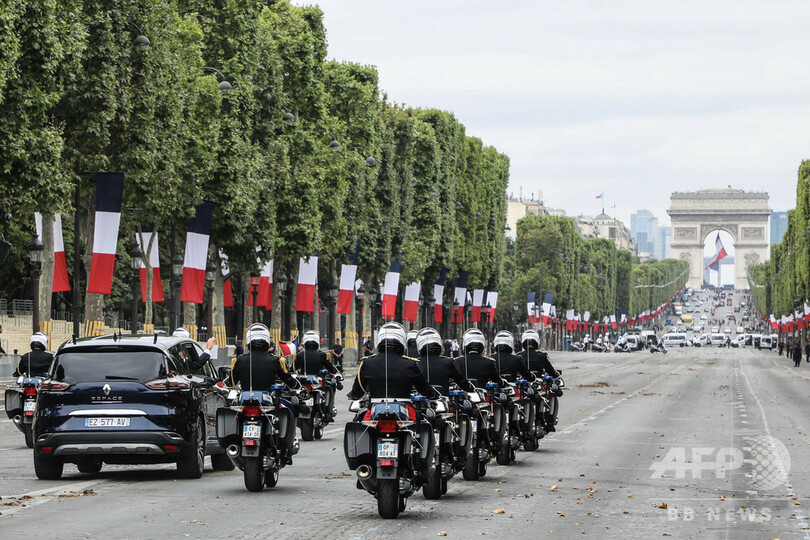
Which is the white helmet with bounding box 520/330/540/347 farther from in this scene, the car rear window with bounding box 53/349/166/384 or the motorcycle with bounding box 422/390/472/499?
the car rear window with bounding box 53/349/166/384

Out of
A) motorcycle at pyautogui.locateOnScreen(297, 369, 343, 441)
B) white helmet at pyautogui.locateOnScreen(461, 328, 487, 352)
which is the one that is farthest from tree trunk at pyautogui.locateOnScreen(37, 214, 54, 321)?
white helmet at pyautogui.locateOnScreen(461, 328, 487, 352)

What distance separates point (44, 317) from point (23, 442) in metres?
26.2

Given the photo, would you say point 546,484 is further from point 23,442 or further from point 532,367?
point 23,442

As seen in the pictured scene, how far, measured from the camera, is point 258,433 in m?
15.3

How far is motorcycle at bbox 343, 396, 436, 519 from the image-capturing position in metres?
13.7

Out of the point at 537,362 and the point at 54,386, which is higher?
the point at 537,362

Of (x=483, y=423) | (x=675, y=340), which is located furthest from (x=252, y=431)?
(x=675, y=340)

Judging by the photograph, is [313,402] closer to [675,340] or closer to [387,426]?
[387,426]

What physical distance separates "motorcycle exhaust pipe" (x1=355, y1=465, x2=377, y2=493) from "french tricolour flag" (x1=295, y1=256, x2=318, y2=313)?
1806 inches

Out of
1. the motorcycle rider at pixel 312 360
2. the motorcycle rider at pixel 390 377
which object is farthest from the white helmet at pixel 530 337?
the motorcycle rider at pixel 390 377

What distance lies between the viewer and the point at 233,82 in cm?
5031

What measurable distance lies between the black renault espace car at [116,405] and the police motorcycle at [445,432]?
2.73 meters

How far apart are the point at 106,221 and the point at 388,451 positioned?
28019 mm

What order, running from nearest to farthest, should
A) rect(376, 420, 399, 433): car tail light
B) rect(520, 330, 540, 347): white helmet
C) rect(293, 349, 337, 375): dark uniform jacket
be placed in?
1. rect(376, 420, 399, 433): car tail light
2. rect(520, 330, 540, 347): white helmet
3. rect(293, 349, 337, 375): dark uniform jacket
